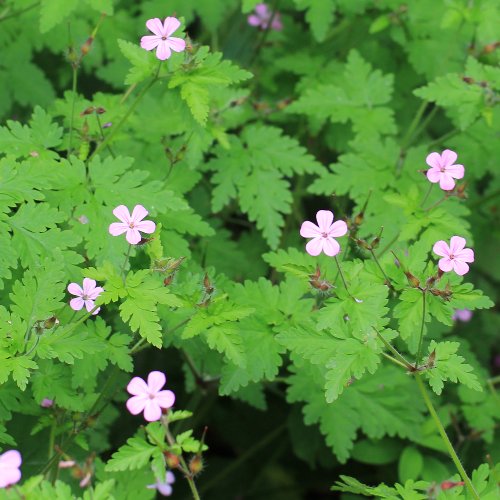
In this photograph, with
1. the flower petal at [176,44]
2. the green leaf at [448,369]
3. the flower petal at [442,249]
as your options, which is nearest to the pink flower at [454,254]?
the flower petal at [442,249]

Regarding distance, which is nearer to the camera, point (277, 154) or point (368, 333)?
point (368, 333)

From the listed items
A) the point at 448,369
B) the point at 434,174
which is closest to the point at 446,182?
the point at 434,174

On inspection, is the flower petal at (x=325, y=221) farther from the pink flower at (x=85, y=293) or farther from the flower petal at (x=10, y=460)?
the flower petal at (x=10, y=460)

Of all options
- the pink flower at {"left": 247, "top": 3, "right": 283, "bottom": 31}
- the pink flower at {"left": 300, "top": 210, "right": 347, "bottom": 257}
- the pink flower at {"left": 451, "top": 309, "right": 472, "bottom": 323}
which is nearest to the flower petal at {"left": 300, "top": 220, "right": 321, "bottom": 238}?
the pink flower at {"left": 300, "top": 210, "right": 347, "bottom": 257}

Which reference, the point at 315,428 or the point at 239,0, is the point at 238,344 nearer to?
the point at 315,428

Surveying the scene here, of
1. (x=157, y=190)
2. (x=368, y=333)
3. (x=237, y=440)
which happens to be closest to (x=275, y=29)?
(x=157, y=190)

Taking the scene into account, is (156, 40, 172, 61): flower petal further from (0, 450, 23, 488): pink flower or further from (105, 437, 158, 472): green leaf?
(0, 450, 23, 488): pink flower

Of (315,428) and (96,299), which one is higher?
(96,299)
